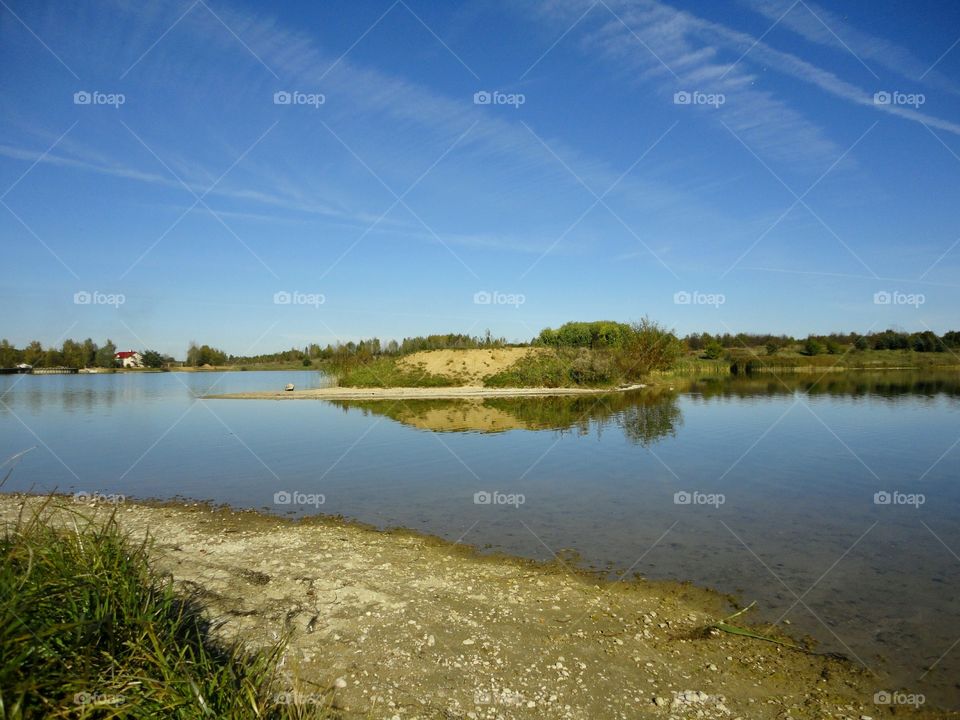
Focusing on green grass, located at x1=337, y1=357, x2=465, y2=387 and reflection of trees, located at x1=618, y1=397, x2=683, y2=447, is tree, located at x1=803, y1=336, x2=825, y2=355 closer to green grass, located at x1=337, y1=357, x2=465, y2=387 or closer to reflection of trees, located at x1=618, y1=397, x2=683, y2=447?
green grass, located at x1=337, y1=357, x2=465, y2=387

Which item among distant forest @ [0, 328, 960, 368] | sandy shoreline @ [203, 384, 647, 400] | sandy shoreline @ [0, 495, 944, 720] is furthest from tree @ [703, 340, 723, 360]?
sandy shoreline @ [0, 495, 944, 720]

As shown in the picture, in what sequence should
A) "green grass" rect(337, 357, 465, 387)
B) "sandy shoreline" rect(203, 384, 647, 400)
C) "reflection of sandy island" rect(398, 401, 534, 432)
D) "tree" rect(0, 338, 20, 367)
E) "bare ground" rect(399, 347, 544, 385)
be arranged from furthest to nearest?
"tree" rect(0, 338, 20, 367)
"bare ground" rect(399, 347, 544, 385)
"green grass" rect(337, 357, 465, 387)
"sandy shoreline" rect(203, 384, 647, 400)
"reflection of sandy island" rect(398, 401, 534, 432)

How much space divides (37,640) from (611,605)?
18.0 ft

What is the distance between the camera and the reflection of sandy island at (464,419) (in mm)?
22094

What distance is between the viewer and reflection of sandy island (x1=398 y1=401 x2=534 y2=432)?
870 inches

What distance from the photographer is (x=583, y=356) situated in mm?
44469

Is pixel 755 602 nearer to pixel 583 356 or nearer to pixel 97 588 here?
pixel 97 588

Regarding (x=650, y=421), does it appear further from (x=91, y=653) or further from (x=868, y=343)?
(x=868, y=343)

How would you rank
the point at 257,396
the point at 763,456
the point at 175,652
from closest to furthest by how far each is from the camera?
1. the point at 175,652
2. the point at 763,456
3. the point at 257,396

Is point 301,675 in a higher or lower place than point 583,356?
lower

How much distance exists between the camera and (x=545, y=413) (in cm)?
2678

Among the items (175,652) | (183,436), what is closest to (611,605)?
(175,652)

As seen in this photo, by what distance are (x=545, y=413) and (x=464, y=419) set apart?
13.5 feet

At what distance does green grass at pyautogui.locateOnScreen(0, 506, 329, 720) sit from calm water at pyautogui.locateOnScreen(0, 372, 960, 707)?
5.60 metres
